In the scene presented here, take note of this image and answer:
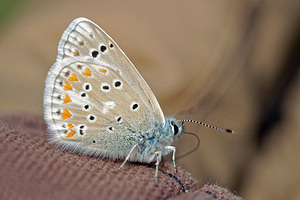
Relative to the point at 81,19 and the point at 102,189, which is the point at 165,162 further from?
the point at 81,19

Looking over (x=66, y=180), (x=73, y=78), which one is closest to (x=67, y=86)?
(x=73, y=78)

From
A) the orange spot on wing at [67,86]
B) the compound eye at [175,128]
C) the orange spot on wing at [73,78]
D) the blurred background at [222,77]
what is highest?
the blurred background at [222,77]

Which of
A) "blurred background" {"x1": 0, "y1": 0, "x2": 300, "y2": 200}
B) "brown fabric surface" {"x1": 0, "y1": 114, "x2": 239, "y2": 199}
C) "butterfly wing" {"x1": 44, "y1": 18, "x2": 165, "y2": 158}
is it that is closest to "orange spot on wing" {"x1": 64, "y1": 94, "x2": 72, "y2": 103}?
"butterfly wing" {"x1": 44, "y1": 18, "x2": 165, "y2": 158}

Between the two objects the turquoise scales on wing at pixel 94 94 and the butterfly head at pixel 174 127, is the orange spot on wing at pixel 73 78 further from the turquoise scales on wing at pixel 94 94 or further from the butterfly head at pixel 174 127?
the butterfly head at pixel 174 127

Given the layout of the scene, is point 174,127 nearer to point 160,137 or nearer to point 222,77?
point 160,137

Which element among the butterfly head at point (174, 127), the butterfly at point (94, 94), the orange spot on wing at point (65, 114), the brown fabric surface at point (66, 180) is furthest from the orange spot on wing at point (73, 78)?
the butterfly head at point (174, 127)

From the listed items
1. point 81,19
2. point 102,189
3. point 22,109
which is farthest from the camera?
point 22,109

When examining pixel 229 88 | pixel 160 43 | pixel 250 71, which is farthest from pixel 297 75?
pixel 160 43
